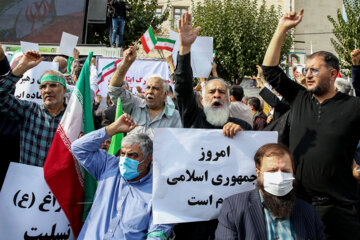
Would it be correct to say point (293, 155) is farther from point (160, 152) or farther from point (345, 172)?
point (160, 152)

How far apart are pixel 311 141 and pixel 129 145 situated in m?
1.34

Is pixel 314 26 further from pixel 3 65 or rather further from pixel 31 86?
pixel 3 65

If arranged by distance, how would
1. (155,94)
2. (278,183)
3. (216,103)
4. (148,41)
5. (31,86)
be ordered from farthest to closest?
(148,41), (31,86), (155,94), (216,103), (278,183)

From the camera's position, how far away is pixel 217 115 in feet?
9.61

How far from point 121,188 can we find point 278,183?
1.21 m

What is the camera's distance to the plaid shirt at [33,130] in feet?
10.2

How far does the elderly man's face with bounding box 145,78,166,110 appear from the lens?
356 centimetres

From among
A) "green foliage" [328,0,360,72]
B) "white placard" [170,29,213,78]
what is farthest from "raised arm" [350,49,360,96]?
"green foliage" [328,0,360,72]

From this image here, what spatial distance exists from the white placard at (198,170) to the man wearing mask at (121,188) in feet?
0.61

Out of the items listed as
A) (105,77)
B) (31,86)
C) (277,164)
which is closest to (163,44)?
(105,77)

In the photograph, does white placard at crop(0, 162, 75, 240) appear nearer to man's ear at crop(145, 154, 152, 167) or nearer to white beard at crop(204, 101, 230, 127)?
man's ear at crop(145, 154, 152, 167)

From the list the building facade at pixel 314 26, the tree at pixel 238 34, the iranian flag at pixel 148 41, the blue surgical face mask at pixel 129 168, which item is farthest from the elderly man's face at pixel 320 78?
the building facade at pixel 314 26

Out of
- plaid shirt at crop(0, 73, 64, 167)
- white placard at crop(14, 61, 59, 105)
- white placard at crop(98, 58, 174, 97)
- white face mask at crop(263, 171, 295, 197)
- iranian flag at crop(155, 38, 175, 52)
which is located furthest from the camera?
white placard at crop(98, 58, 174, 97)

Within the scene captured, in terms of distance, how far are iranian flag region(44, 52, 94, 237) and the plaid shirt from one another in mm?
200
